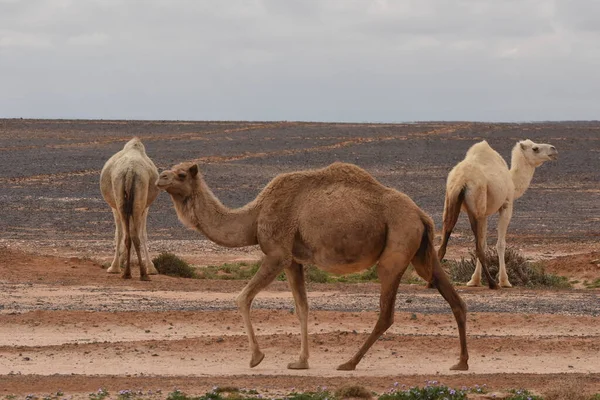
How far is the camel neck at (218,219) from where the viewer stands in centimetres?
1256

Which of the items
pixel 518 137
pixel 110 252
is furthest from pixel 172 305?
pixel 518 137

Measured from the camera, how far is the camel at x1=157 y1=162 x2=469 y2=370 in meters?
12.1

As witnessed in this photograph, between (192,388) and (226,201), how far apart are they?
28.5 meters

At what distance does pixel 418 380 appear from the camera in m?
11.7

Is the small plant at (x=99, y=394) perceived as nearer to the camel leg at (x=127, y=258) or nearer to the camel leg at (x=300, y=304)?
the camel leg at (x=300, y=304)

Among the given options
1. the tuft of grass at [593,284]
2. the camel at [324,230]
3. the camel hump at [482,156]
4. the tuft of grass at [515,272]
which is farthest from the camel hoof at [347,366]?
the tuft of grass at [593,284]

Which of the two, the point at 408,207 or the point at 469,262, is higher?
the point at 408,207

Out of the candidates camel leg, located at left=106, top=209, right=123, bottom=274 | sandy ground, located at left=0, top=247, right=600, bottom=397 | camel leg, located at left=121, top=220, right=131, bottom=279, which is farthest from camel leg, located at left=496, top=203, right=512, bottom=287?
camel leg, located at left=106, top=209, right=123, bottom=274

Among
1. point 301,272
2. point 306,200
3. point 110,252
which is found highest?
point 306,200

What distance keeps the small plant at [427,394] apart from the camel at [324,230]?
1.51 metres

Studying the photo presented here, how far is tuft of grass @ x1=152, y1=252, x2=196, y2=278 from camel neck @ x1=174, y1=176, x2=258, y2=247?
9908 millimetres

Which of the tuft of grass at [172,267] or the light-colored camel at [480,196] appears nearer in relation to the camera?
the light-colored camel at [480,196]

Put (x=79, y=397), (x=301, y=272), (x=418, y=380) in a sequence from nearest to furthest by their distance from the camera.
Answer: (x=79, y=397)
(x=418, y=380)
(x=301, y=272)

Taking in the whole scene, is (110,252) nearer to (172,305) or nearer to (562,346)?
(172,305)
